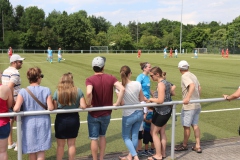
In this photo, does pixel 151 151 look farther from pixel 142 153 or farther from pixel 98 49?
pixel 98 49

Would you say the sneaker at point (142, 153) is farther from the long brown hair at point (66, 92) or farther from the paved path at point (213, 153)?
the long brown hair at point (66, 92)

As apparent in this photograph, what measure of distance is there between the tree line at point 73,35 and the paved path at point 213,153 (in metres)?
72.1

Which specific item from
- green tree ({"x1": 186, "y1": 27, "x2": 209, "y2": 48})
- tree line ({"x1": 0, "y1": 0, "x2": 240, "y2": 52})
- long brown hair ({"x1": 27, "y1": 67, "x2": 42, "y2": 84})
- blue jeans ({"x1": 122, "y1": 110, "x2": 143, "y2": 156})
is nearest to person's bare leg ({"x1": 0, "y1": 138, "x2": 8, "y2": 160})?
long brown hair ({"x1": 27, "y1": 67, "x2": 42, "y2": 84})

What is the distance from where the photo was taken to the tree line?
7675cm

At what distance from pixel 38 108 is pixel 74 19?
272ft

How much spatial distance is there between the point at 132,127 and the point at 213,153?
73.2 inches

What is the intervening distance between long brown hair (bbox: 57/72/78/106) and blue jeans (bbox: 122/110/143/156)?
1064 millimetres

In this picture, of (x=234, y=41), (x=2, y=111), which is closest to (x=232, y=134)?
(x=2, y=111)

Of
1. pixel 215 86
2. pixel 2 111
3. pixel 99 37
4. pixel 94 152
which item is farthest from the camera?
pixel 99 37

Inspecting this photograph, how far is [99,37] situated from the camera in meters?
92.5

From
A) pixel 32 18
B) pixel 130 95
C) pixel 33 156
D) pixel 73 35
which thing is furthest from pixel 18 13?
pixel 33 156

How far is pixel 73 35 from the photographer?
80500mm

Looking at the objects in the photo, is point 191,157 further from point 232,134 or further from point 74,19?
point 74,19

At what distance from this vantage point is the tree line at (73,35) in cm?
7675
